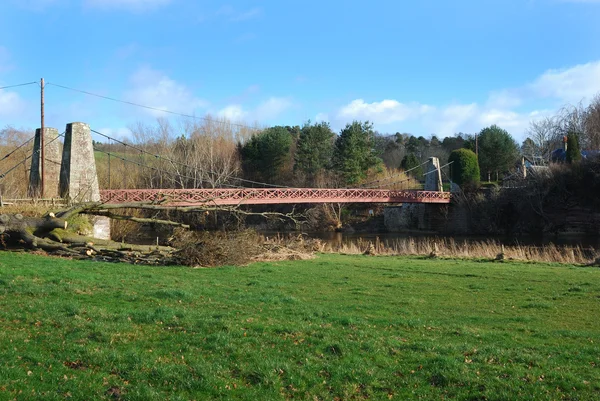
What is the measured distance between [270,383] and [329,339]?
1.32 meters

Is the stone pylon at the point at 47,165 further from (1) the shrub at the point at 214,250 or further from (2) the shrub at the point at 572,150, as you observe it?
(2) the shrub at the point at 572,150

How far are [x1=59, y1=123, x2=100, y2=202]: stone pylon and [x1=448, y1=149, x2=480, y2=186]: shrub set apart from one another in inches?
1111

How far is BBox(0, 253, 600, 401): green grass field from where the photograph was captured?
161 inches

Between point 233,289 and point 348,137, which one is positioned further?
point 348,137

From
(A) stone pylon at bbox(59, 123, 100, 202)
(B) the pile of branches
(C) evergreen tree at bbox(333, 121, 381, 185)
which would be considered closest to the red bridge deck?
(A) stone pylon at bbox(59, 123, 100, 202)

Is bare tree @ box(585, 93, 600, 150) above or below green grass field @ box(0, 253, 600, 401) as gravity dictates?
above

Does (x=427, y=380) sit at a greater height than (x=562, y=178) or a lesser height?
lesser

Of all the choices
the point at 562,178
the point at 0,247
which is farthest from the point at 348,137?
the point at 0,247

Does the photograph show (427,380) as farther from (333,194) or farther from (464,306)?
(333,194)

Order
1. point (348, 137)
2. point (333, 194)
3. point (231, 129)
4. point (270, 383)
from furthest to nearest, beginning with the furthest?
Result: point (231, 129)
point (348, 137)
point (333, 194)
point (270, 383)

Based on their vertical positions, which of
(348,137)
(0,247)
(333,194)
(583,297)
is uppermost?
(348,137)

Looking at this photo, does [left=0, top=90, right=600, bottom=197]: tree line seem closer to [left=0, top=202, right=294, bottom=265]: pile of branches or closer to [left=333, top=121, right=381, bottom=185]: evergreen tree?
[left=333, top=121, right=381, bottom=185]: evergreen tree

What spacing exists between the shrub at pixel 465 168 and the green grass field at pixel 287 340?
3276cm

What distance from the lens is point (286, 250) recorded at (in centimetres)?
1602
